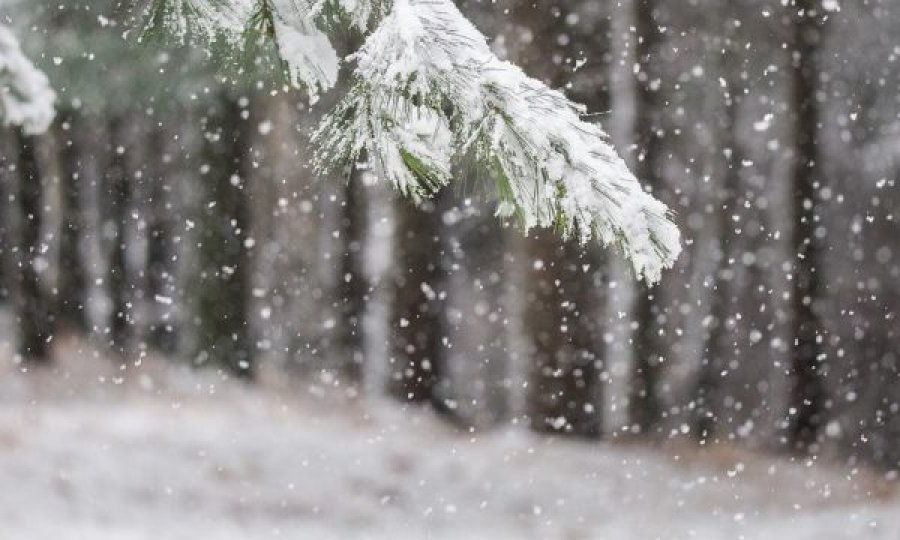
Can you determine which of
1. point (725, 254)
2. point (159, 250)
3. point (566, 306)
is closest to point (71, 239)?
point (159, 250)

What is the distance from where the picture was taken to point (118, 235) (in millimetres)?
13031

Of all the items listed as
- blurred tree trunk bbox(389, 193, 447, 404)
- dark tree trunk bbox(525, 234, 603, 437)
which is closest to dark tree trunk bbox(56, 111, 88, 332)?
blurred tree trunk bbox(389, 193, 447, 404)

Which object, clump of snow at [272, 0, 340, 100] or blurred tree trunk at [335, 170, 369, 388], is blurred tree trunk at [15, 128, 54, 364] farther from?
clump of snow at [272, 0, 340, 100]

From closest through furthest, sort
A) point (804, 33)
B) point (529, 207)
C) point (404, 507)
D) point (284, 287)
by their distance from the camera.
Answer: point (529, 207)
point (404, 507)
point (804, 33)
point (284, 287)

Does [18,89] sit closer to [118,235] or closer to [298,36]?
[298,36]

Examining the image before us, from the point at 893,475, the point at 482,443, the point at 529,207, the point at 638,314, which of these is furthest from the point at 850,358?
the point at 529,207

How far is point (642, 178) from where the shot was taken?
10094 mm

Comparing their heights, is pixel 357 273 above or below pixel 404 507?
above

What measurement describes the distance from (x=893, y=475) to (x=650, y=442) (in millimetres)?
2398

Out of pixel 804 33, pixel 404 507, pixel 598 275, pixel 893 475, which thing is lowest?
pixel 404 507

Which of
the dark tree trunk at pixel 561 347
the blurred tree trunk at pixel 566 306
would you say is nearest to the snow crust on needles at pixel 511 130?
the blurred tree trunk at pixel 566 306

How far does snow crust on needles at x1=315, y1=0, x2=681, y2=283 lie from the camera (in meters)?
1.61

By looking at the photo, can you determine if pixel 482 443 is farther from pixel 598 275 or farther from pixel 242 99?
pixel 242 99

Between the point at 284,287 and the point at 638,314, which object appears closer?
the point at 638,314
